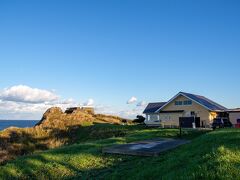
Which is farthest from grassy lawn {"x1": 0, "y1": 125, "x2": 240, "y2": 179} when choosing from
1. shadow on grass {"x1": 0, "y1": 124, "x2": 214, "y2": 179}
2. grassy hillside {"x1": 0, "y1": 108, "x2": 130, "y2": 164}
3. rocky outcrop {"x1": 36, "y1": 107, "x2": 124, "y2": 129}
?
rocky outcrop {"x1": 36, "y1": 107, "x2": 124, "y2": 129}

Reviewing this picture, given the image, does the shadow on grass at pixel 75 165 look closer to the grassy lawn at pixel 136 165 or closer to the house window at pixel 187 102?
the grassy lawn at pixel 136 165

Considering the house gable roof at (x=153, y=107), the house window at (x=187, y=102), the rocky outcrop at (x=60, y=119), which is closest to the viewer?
the house window at (x=187, y=102)

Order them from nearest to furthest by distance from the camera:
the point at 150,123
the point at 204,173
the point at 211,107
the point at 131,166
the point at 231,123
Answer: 1. the point at 204,173
2. the point at 131,166
3. the point at 231,123
4. the point at 211,107
5. the point at 150,123

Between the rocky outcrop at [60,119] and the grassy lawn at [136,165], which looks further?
the rocky outcrop at [60,119]

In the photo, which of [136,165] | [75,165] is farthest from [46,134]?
[136,165]

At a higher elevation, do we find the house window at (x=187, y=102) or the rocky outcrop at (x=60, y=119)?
the house window at (x=187, y=102)

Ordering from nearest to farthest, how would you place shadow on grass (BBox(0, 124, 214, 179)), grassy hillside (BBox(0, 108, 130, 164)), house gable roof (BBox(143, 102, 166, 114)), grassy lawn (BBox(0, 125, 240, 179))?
grassy lawn (BBox(0, 125, 240, 179)) < shadow on grass (BBox(0, 124, 214, 179)) < grassy hillside (BBox(0, 108, 130, 164)) < house gable roof (BBox(143, 102, 166, 114))

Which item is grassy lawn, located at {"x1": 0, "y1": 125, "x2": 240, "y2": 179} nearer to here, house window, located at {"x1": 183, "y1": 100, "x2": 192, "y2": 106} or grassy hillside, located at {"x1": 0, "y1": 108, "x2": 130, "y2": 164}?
grassy hillside, located at {"x1": 0, "y1": 108, "x2": 130, "y2": 164}

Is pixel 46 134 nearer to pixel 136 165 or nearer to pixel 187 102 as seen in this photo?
pixel 187 102

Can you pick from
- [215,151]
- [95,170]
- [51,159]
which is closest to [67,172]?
[95,170]

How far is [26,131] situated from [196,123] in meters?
25.5

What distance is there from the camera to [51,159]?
1573 cm

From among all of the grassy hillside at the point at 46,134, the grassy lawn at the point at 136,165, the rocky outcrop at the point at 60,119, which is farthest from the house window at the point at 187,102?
the grassy lawn at the point at 136,165

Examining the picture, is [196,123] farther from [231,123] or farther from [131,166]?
[131,166]
